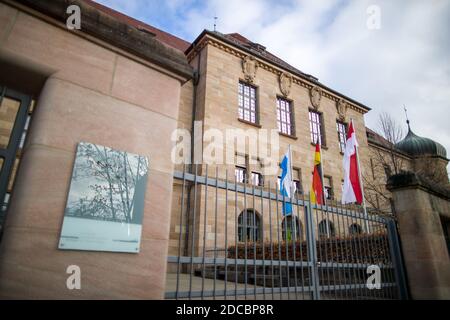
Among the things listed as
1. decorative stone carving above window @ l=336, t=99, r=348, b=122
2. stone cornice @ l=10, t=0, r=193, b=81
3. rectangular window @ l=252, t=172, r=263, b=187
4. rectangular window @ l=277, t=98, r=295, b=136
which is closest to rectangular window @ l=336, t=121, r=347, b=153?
decorative stone carving above window @ l=336, t=99, r=348, b=122

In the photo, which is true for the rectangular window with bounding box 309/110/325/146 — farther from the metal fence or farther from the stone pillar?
the stone pillar

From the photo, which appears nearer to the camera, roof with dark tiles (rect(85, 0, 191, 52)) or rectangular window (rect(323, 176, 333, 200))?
rectangular window (rect(323, 176, 333, 200))

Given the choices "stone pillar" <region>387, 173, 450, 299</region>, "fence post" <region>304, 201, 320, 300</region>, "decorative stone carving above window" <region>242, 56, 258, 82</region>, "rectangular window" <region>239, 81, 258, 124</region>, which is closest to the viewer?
"fence post" <region>304, 201, 320, 300</region>

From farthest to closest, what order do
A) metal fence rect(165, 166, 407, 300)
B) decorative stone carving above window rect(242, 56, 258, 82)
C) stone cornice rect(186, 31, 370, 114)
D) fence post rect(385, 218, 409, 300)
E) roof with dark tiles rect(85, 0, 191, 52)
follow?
roof with dark tiles rect(85, 0, 191, 52) < decorative stone carving above window rect(242, 56, 258, 82) < stone cornice rect(186, 31, 370, 114) < fence post rect(385, 218, 409, 300) < metal fence rect(165, 166, 407, 300)

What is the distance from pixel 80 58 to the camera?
2777 mm

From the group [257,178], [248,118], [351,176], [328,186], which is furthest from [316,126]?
[351,176]

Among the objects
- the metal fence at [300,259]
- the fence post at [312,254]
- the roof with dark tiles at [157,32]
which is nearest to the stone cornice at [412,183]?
the metal fence at [300,259]

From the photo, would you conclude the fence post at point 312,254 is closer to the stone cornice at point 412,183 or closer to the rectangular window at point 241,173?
the stone cornice at point 412,183

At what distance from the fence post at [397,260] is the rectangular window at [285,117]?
1226 cm

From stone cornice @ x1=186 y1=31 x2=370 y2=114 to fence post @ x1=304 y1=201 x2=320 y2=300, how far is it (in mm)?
13771

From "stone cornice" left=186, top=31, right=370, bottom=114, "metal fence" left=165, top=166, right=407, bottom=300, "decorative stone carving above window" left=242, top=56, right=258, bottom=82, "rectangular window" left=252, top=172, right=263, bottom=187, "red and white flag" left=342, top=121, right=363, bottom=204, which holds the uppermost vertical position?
"stone cornice" left=186, top=31, right=370, bottom=114

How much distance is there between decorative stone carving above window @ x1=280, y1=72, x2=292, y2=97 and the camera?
18406 millimetres

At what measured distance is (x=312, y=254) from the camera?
421 centimetres
